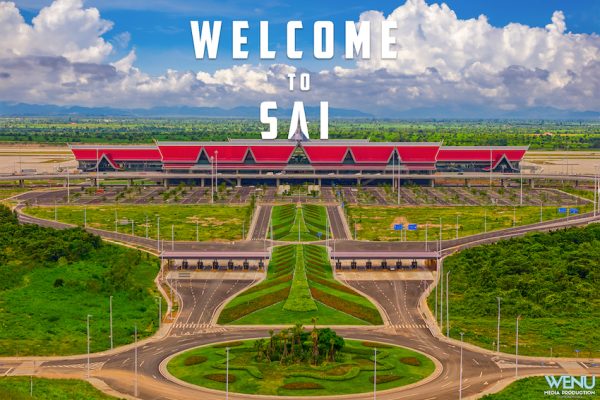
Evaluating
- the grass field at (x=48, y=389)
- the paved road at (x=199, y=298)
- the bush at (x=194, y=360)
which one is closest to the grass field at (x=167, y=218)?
the paved road at (x=199, y=298)

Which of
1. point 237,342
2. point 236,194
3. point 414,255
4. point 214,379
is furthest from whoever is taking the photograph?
point 236,194

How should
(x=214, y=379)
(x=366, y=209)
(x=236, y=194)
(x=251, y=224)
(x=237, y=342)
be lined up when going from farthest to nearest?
(x=236, y=194) < (x=366, y=209) < (x=251, y=224) < (x=237, y=342) < (x=214, y=379)

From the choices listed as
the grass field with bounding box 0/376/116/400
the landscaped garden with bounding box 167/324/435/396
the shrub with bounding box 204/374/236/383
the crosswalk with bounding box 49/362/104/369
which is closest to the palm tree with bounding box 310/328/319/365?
the landscaped garden with bounding box 167/324/435/396

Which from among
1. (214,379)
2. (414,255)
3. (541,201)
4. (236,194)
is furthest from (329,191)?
(214,379)

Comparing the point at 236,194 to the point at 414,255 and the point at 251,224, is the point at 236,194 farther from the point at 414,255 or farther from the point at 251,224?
the point at 414,255

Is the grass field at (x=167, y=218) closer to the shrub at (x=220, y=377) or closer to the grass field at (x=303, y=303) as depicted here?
the grass field at (x=303, y=303)

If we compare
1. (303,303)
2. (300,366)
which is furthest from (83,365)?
(303,303)

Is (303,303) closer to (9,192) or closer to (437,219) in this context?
(437,219)
